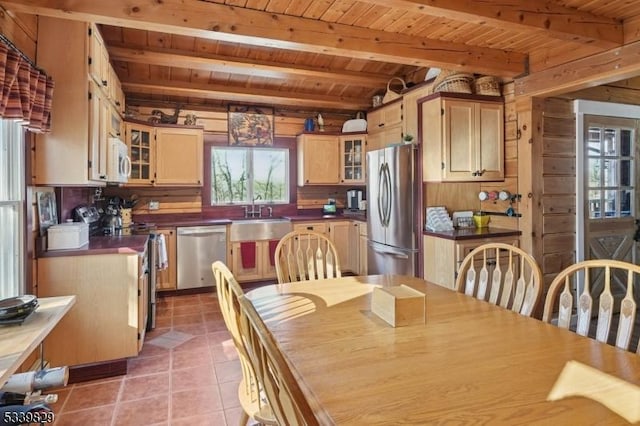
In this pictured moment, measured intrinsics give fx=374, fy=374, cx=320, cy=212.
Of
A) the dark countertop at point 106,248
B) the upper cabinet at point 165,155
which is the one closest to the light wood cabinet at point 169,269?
the upper cabinet at point 165,155

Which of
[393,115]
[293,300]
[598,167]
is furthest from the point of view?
[393,115]

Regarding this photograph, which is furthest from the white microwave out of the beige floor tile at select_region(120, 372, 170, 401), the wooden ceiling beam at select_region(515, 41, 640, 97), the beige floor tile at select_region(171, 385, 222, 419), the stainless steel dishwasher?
the wooden ceiling beam at select_region(515, 41, 640, 97)

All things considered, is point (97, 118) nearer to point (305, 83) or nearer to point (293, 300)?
point (293, 300)

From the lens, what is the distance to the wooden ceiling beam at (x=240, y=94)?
4.27 m

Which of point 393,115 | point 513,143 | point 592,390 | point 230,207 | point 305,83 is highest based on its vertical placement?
point 305,83

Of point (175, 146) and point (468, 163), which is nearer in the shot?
point (468, 163)

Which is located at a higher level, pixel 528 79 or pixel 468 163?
pixel 528 79

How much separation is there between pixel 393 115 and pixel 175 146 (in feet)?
8.83

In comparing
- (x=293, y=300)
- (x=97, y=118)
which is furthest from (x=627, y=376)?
(x=97, y=118)

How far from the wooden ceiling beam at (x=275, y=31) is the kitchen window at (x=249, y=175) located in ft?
8.76

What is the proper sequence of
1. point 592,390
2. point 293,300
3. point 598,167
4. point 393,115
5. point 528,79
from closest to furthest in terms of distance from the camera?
point 592,390 → point 293,300 → point 528,79 → point 598,167 → point 393,115

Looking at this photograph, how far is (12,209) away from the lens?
7.16 feet

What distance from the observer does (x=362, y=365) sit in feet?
3.69

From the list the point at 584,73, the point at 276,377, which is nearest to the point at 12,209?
the point at 276,377
